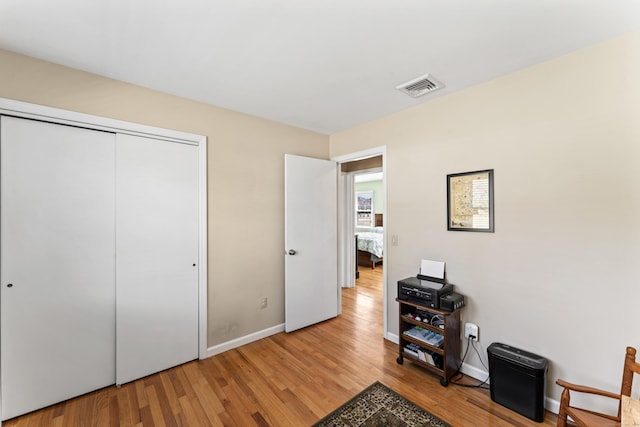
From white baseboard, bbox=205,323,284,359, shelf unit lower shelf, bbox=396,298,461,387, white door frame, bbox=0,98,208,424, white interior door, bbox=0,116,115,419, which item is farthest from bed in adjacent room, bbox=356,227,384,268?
white interior door, bbox=0,116,115,419

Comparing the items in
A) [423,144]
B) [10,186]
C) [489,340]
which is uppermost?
[423,144]

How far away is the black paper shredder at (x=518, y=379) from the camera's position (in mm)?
1739

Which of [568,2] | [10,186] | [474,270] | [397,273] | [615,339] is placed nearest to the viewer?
[568,2]

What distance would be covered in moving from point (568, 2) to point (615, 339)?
1980 millimetres

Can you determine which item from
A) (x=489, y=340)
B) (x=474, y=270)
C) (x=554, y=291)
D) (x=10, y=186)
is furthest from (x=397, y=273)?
(x=10, y=186)

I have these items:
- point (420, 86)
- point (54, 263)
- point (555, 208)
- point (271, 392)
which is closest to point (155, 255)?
point (54, 263)

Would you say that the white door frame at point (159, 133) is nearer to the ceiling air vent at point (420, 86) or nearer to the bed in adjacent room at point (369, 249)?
the ceiling air vent at point (420, 86)

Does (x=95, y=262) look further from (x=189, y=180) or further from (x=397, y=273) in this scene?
(x=397, y=273)

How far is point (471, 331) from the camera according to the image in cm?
222

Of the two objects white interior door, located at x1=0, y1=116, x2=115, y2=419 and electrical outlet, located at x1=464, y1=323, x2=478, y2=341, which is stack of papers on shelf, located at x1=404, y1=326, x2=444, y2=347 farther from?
white interior door, located at x1=0, y1=116, x2=115, y2=419

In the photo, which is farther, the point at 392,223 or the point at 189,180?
the point at 392,223

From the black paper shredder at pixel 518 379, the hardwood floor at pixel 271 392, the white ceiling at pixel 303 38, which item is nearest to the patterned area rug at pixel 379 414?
the hardwood floor at pixel 271 392

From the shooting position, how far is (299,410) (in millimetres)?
1879

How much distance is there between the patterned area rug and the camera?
1751 mm
